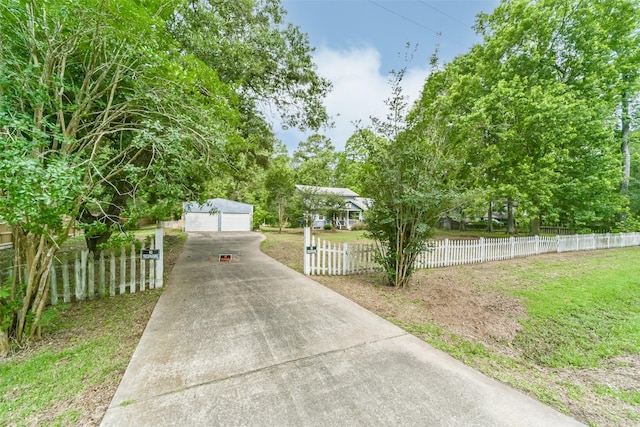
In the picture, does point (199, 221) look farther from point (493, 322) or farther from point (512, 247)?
point (493, 322)

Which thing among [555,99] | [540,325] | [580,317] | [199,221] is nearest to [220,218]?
[199,221]

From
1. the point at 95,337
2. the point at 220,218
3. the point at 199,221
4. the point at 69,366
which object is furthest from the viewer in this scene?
the point at 220,218

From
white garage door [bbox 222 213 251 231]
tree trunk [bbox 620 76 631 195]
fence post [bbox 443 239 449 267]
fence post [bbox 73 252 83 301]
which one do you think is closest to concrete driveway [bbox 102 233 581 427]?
fence post [bbox 73 252 83 301]

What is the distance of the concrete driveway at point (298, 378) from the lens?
1.88m

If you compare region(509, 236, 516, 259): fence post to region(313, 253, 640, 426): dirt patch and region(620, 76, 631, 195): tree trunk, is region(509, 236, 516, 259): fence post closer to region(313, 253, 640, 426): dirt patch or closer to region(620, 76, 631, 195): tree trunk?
region(313, 253, 640, 426): dirt patch

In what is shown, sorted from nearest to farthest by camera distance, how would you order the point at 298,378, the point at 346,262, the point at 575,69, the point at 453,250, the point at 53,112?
the point at 298,378 < the point at 53,112 < the point at 346,262 < the point at 453,250 < the point at 575,69

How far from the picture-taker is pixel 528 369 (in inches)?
110

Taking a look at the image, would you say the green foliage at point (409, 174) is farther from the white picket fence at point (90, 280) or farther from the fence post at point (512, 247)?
the fence post at point (512, 247)

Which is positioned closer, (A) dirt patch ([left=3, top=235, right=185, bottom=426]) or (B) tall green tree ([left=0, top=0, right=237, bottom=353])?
(A) dirt patch ([left=3, top=235, right=185, bottom=426])

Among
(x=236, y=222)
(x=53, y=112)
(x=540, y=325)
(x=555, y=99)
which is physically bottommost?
(x=540, y=325)

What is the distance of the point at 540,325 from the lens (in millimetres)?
4004

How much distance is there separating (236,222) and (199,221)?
2.84 metres

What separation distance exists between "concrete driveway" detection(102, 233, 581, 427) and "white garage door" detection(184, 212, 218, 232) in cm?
1729

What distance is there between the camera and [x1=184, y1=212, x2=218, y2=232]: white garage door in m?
19.7
